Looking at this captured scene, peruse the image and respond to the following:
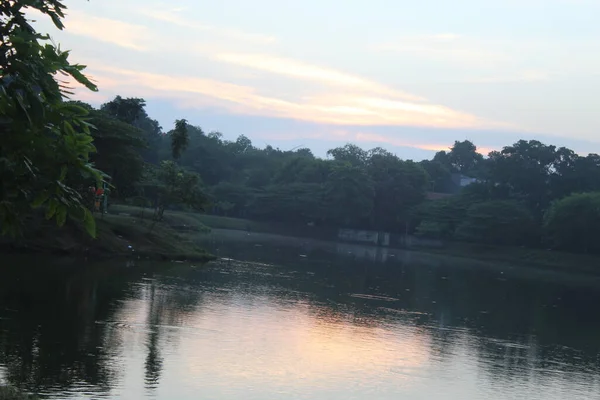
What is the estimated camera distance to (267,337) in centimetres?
1767

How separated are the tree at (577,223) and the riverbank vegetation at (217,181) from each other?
0.11 metres

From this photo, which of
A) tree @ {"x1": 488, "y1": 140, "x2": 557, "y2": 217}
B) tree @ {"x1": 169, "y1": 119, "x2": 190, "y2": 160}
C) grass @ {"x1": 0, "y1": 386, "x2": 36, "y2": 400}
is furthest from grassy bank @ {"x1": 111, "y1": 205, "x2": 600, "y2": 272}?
grass @ {"x1": 0, "y1": 386, "x2": 36, "y2": 400}

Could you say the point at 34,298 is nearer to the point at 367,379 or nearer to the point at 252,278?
the point at 367,379

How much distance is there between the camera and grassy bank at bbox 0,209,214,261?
29.5 metres

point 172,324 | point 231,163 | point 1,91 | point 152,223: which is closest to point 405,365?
point 172,324

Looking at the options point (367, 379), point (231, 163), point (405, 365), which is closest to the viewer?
point (367, 379)

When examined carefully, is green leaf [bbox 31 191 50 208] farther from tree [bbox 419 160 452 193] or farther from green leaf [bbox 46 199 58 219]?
tree [bbox 419 160 452 193]

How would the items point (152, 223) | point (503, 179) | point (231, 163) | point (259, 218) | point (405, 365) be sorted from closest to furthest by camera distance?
1. point (405, 365)
2. point (152, 223)
3. point (503, 179)
4. point (259, 218)
5. point (231, 163)

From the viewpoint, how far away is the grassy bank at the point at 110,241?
29.5 meters

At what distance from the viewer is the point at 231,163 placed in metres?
104

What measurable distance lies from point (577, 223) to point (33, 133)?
65.5m

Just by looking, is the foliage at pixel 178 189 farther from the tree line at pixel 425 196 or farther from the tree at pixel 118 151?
the tree line at pixel 425 196

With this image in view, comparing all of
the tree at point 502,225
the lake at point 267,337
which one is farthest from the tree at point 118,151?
the tree at point 502,225

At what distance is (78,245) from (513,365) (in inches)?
733
